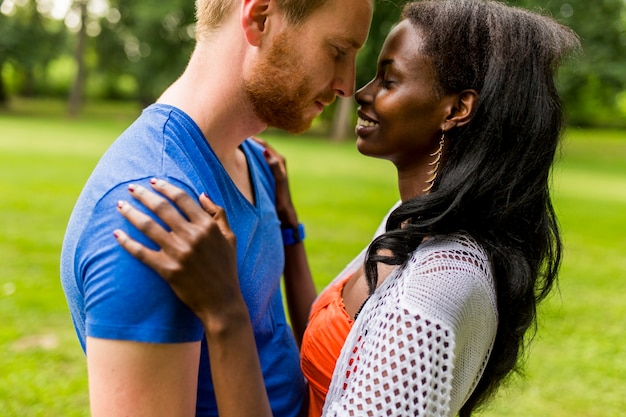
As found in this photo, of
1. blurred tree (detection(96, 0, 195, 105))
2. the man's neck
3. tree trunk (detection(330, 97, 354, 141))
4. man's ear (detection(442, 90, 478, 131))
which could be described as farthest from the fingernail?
blurred tree (detection(96, 0, 195, 105))

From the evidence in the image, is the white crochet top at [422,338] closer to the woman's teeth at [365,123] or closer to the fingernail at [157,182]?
the woman's teeth at [365,123]

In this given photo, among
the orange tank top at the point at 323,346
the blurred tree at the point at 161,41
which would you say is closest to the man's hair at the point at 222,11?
the orange tank top at the point at 323,346

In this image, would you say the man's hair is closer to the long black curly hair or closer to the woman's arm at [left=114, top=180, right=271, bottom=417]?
the long black curly hair

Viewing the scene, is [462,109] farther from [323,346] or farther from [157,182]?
[157,182]

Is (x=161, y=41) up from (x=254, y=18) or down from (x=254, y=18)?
down

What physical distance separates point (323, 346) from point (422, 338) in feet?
1.74

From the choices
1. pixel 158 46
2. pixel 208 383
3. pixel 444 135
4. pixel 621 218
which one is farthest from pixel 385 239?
pixel 158 46

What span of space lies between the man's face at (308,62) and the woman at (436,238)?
14cm

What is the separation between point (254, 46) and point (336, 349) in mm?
1009

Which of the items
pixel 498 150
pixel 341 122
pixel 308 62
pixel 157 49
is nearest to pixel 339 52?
pixel 308 62

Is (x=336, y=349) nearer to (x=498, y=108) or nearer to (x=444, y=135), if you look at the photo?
(x=444, y=135)

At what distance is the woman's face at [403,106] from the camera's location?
2240 mm

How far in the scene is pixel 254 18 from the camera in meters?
2.17

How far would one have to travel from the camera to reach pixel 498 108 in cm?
211
